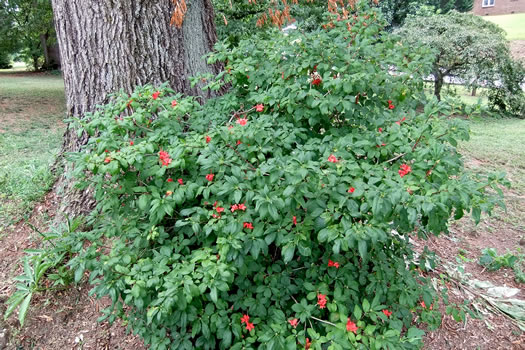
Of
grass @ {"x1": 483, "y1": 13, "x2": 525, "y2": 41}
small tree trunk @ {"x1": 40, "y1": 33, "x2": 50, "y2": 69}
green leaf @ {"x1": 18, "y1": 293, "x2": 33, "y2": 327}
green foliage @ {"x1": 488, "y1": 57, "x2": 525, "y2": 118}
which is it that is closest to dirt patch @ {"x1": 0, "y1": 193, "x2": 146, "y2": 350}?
green leaf @ {"x1": 18, "y1": 293, "x2": 33, "y2": 327}

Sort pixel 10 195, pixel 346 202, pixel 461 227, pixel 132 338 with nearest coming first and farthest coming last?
pixel 346 202, pixel 132 338, pixel 10 195, pixel 461 227

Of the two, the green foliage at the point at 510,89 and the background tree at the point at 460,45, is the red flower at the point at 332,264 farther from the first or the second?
the green foliage at the point at 510,89

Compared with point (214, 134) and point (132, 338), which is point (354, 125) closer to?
point (214, 134)

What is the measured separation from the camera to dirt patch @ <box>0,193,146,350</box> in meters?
2.27

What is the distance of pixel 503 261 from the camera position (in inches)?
118

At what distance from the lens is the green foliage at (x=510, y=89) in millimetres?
9344

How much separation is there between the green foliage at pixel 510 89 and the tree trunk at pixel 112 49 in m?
9.25

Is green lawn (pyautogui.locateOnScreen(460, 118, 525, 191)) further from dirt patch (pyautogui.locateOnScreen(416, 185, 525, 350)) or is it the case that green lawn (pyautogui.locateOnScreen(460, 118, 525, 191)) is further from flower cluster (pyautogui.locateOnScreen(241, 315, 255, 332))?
flower cluster (pyautogui.locateOnScreen(241, 315, 255, 332))

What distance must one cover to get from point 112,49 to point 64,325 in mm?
1812

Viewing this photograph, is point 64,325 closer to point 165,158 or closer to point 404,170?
point 165,158

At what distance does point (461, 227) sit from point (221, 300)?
280cm

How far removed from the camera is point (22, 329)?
2.31 m

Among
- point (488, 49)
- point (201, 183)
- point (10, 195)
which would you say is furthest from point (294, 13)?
point (201, 183)

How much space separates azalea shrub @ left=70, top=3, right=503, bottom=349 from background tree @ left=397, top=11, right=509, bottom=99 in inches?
307
